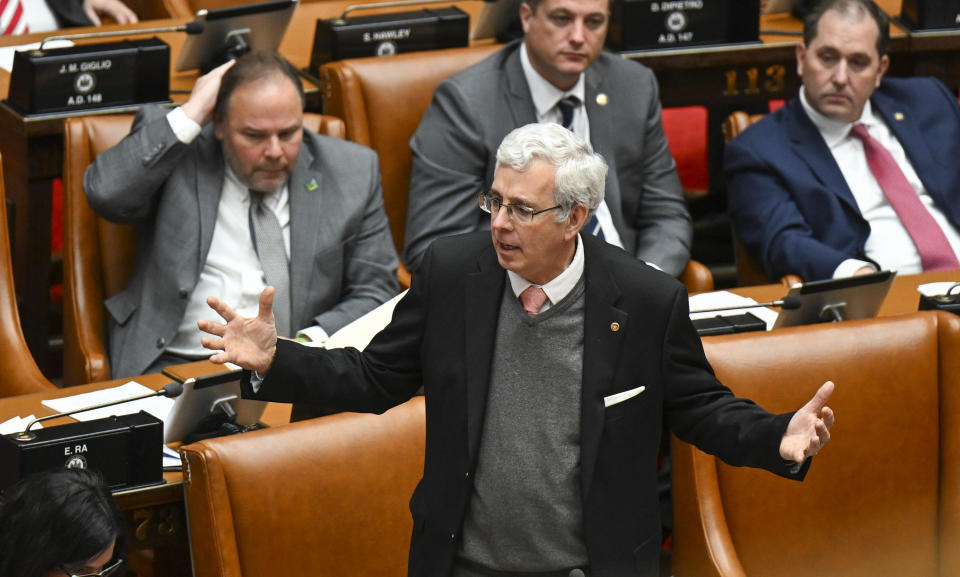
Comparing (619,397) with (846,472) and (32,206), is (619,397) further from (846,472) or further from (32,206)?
(32,206)

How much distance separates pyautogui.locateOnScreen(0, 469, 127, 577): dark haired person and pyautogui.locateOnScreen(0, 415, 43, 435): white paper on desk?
13.7 inches

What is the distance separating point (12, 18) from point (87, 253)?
1.20m

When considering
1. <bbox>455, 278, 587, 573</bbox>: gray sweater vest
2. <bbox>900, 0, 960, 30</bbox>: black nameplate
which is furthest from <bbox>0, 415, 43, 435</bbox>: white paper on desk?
<bbox>900, 0, 960, 30</bbox>: black nameplate

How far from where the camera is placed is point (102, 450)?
2047 millimetres

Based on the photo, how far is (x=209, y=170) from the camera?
9.09ft

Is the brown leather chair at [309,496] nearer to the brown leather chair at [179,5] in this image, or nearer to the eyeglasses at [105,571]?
the eyeglasses at [105,571]

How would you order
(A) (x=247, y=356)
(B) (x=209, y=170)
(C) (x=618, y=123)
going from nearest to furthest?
(A) (x=247, y=356) → (B) (x=209, y=170) → (C) (x=618, y=123)

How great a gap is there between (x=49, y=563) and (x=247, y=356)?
38 centimetres

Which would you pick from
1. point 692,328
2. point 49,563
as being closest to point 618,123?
point 692,328

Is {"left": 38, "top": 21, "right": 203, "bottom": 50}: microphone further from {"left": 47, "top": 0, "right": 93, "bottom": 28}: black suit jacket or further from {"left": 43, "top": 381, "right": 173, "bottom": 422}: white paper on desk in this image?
{"left": 43, "top": 381, "right": 173, "bottom": 422}: white paper on desk

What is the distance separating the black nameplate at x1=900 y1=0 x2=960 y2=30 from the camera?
143 inches

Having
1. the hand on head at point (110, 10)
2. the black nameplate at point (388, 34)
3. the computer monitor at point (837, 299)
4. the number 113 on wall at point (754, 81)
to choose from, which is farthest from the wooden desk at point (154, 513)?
the hand on head at point (110, 10)

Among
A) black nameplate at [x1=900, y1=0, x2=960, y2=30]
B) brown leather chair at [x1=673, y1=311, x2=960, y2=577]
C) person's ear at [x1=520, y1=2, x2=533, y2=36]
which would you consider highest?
person's ear at [x1=520, y1=2, x2=533, y2=36]

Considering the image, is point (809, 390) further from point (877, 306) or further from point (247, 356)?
point (247, 356)
